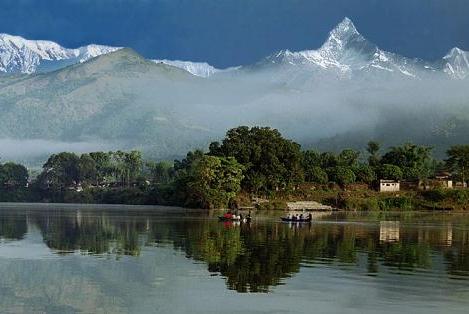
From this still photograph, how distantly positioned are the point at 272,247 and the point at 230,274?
44.9 feet

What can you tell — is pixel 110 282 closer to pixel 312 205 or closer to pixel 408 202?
pixel 312 205

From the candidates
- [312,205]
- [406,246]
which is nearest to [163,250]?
[406,246]

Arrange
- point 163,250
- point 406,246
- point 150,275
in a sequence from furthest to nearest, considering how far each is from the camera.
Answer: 1. point 406,246
2. point 163,250
3. point 150,275

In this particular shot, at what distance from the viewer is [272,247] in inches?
1761

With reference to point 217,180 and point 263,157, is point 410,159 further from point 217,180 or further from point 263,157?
point 217,180

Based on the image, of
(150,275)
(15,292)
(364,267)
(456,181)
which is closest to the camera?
(15,292)

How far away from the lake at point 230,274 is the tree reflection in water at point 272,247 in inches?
2.3

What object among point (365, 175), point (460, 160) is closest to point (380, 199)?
point (365, 175)

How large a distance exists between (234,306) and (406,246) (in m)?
26.1

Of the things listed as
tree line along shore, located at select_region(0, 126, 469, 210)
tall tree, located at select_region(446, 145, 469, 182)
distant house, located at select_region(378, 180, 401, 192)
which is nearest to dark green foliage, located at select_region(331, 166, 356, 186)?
tree line along shore, located at select_region(0, 126, 469, 210)

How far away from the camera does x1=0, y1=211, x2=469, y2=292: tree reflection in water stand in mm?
33656

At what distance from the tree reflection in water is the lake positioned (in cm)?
6

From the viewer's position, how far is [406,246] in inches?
1861

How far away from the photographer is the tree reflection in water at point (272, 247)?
110 feet
